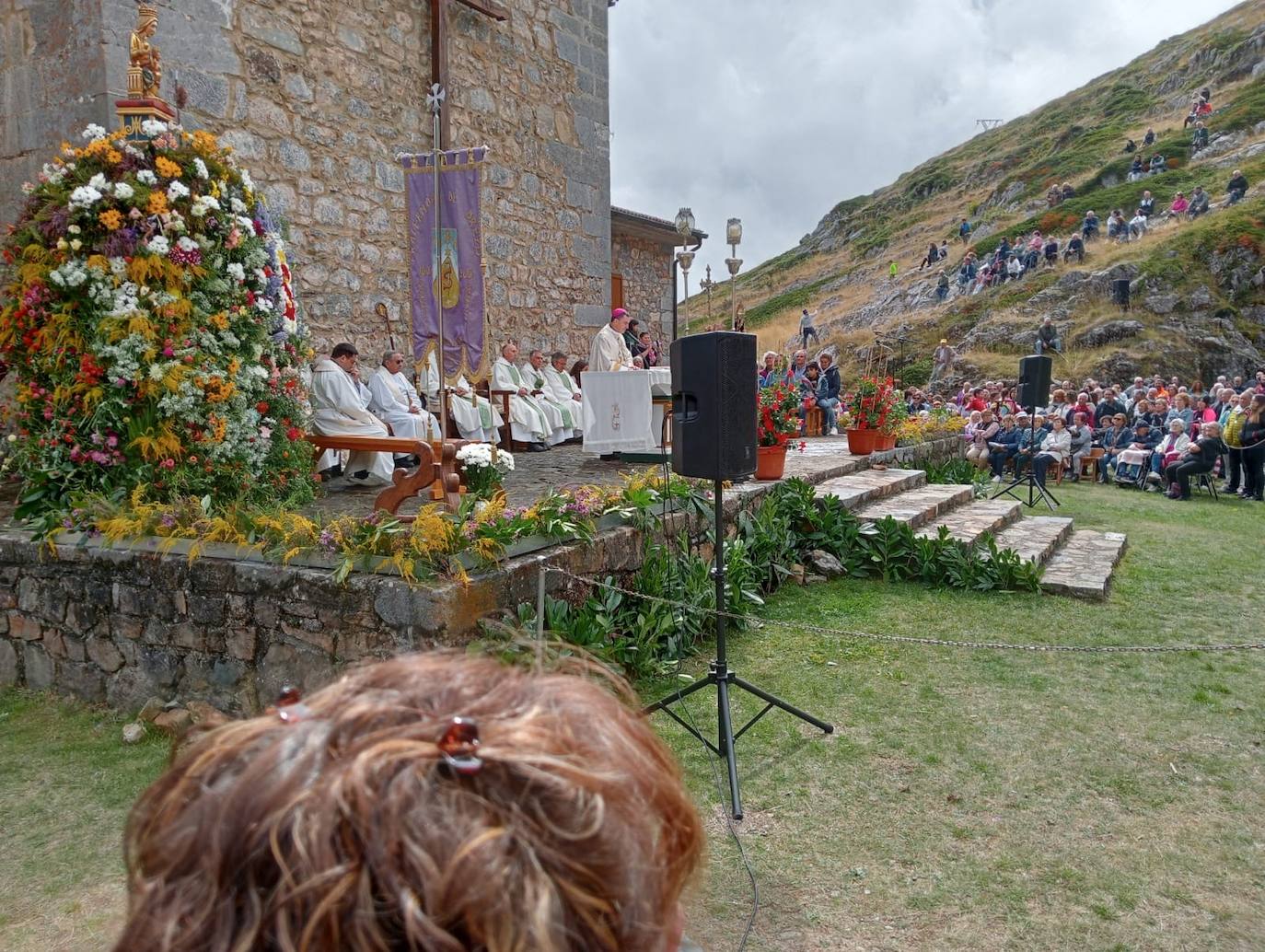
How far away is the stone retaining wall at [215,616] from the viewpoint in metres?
3.90

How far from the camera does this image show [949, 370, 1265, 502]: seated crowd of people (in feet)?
40.0

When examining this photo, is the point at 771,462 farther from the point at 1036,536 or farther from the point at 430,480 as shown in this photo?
the point at 430,480

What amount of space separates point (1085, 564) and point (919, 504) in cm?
155

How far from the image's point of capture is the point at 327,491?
673 cm

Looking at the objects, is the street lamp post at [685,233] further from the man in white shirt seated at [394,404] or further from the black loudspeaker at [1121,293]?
the black loudspeaker at [1121,293]

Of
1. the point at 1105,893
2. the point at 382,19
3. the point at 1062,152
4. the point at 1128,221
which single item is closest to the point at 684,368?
the point at 1105,893

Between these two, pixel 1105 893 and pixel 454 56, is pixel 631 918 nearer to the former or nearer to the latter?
pixel 1105 893

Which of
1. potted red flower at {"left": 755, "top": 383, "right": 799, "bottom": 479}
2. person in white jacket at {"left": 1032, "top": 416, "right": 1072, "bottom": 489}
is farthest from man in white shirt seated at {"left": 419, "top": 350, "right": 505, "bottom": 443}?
person in white jacket at {"left": 1032, "top": 416, "right": 1072, "bottom": 489}

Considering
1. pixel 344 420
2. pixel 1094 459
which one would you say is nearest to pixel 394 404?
pixel 344 420

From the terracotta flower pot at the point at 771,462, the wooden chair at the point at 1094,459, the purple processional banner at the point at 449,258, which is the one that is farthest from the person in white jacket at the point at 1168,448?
the purple processional banner at the point at 449,258

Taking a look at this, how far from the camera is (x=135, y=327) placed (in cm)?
464

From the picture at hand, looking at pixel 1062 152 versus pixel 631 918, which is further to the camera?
pixel 1062 152

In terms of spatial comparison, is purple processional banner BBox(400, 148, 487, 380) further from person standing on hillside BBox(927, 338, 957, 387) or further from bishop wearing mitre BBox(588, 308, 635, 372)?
person standing on hillside BBox(927, 338, 957, 387)

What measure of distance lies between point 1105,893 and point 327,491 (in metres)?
5.56
